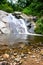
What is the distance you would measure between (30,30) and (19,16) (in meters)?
3.37

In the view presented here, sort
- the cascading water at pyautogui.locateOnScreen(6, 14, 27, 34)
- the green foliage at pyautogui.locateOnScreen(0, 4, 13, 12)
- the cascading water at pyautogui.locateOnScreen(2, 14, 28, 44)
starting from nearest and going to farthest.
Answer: the cascading water at pyautogui.locateOnScreen(2, 14, 28, 44) < the cascading water at pyautogui.locateOnScreen(6, 14, 27, 34) < the green foliage at pyautogui.locateOnScreen(0, 4, 13, 12)

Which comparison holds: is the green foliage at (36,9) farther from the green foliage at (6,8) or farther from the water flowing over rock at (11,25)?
the water flowing over rock at (11,25)

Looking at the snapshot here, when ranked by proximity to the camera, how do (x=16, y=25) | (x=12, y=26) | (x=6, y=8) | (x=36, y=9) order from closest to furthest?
(x=12, y=26) < (x=16, y=25) < (x=36, y=9) < (x=6, y=8)

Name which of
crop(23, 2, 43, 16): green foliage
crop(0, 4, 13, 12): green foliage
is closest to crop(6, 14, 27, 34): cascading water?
crop(23, 2, 43, 16): green foliage

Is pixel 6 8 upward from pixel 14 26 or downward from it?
upward

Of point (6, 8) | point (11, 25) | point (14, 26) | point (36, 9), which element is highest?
point (6, 8)

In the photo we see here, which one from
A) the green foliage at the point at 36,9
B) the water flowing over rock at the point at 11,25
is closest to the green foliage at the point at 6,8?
the green foliage at the point at 36,9

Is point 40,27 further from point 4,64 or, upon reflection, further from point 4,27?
point 4,64

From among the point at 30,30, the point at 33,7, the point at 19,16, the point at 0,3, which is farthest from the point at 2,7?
the point at 30,30

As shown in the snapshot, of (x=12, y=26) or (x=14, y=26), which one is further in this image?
(x=14, y=26)

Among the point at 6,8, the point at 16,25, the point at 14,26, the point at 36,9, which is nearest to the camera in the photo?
the point at 14,26

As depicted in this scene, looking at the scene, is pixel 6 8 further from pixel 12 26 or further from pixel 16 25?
pixel 12 26

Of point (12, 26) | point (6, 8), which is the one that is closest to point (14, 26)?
point (12, 26)

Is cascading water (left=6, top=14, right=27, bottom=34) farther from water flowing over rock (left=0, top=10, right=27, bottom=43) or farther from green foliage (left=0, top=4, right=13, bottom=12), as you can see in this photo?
green foliage (left=0, top=4, right=13, bottom=12)
